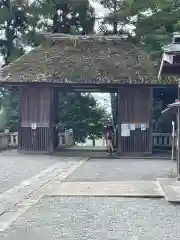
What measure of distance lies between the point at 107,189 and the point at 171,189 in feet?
4.43

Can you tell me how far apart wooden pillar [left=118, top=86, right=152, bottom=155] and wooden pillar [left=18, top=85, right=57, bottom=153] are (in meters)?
3.03

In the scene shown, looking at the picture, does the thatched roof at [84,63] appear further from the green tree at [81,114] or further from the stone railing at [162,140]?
the green tree at [81,114]

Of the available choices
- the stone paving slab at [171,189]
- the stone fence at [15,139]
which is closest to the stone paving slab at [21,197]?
the stone paving slab at [171,189]

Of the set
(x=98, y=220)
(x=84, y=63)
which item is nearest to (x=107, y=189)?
(x=98, y=220)

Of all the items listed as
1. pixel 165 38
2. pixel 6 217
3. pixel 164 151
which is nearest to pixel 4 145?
pixel 164 151

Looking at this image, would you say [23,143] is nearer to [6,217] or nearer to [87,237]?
[6,217]

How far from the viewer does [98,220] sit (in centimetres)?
677

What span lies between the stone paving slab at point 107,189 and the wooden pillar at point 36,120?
9190mm

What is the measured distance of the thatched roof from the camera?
65.0 feet

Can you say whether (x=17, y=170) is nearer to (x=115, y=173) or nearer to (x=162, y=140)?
(x=115, y=173)

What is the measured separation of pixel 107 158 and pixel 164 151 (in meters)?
3.69

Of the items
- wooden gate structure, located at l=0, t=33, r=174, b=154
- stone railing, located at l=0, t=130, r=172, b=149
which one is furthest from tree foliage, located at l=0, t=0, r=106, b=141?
wooden gate structure, located at l=0, t=33, r=174, b=154

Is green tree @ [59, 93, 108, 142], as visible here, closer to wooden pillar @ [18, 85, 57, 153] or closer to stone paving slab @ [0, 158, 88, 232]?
wooden pillar @ [18, 85, 57, 153]

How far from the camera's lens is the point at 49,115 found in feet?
65.9
